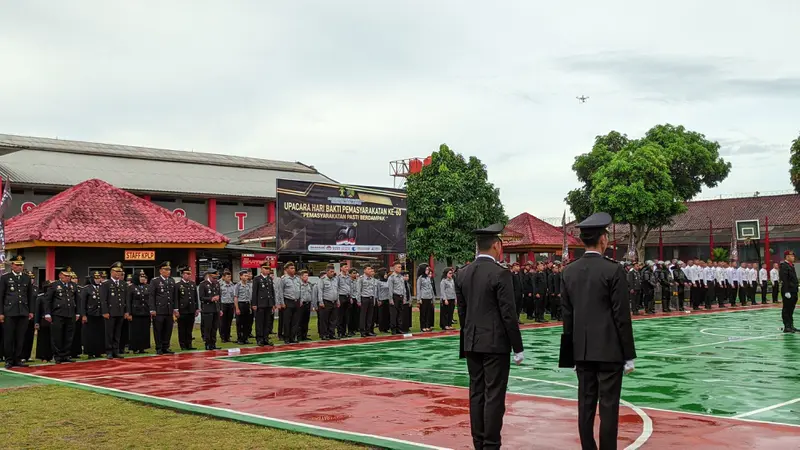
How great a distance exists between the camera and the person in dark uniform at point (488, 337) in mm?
6316

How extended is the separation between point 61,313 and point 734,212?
49504 millimetres

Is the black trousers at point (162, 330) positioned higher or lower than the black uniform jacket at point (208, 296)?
lower

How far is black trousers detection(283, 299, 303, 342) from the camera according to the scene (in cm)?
1836

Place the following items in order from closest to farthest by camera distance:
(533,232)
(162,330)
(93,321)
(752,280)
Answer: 1. (93,321)
2. (162,330)
3. (752,280)
4. (533,232)

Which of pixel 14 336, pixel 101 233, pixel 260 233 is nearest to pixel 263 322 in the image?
pixel 14 336

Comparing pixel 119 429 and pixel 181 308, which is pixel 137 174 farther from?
pixel 119 429

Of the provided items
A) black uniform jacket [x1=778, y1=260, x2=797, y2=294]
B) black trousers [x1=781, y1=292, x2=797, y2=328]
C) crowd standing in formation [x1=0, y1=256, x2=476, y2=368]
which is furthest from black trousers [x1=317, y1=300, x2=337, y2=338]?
black trousers [x1=781, y1=292, x2=797, y2=328]

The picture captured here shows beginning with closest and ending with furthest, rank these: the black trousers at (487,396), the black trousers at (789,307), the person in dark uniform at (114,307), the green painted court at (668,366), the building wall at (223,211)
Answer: the black trousers at (487,396)
the green painted court at (668,366)
the person in dark uniform at (114,307)
the black trousers at (789,307)
the building wall at (223,211)

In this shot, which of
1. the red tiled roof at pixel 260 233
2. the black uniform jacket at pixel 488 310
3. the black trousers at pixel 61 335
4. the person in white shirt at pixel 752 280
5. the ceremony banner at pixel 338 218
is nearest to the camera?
the black uniform jacket at pixel 488 310

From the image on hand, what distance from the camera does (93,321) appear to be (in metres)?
15.8

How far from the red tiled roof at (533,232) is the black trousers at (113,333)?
31.2m

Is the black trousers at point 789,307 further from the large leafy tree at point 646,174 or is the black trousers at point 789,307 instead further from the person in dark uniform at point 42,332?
the large leafy tree at point 646,174

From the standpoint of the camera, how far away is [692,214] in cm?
5759

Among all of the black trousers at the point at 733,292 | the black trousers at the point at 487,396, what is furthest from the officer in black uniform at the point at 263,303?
the black trousers at the point at 733,292
